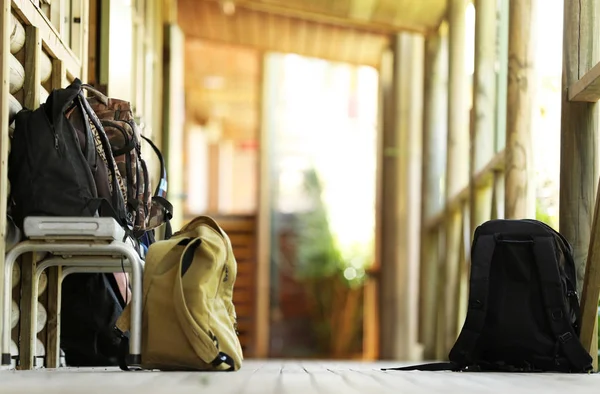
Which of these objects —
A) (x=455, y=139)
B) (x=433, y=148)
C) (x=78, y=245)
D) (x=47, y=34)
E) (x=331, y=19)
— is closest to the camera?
(x=78, y=245)

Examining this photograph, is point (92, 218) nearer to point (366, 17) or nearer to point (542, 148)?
point (542, 148)

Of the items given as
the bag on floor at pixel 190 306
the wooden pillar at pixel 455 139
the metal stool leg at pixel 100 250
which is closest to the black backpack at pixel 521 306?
the bag on floor at pixel 190 306

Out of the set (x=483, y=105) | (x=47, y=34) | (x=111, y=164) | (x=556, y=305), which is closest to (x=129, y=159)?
(x=111, y=164)

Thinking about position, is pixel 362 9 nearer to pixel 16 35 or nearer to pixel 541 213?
pixel 541 213

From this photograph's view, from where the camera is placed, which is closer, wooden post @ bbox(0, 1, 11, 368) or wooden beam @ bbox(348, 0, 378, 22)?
wooden post @ bbox(0, 1, 11, 368)

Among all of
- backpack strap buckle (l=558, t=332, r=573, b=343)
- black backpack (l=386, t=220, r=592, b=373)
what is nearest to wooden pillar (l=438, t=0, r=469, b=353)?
Answer: black backpack (l=386, t=220, r=592, b=373)

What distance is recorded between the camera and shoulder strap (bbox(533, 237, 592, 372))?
10.6ft

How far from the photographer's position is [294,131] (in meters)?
11.8

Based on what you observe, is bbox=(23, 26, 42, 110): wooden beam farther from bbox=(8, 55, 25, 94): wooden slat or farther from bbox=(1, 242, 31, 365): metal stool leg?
bbox=(1, 242, 31, 365): metal stool leg

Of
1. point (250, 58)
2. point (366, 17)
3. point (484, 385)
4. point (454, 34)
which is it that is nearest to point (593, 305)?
point (484, 385)

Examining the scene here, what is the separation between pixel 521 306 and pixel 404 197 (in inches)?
221

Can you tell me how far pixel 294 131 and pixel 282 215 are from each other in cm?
95

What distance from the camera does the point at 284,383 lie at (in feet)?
8.14

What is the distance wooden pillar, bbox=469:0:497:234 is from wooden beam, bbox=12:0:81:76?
2.51 metres
